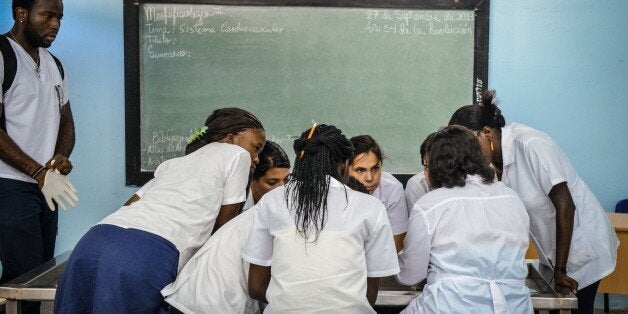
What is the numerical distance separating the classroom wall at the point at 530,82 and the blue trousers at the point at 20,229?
1416 millimetres

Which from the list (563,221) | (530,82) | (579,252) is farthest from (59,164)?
(530,82)

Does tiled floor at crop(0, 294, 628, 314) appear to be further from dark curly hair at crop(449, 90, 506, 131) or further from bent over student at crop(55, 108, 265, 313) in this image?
bent over student at crop(55, 108, 265, 313)

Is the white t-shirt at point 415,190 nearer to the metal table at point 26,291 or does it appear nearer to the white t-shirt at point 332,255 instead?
the white t-shirt at point 332,255

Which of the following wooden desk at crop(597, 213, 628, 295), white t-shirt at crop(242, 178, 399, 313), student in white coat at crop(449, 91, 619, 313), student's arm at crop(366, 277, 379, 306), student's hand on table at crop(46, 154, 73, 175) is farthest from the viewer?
wooden desk at crop(597, 213, 628, 295)

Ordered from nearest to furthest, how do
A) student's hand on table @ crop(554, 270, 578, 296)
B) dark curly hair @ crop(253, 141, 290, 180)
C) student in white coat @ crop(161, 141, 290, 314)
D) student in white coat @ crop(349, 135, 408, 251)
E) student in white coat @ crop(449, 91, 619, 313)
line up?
student in white coat @ crop(161, 141, 290, 314) → student's hand on table @ crop(554, 270, 578, 296) → student in white coat @ crop(449, 91, 619, 313) → dark curly hair @ crop(253, 141, 290, 180) → student in white coat @ crop(349, 135, 408, 251)

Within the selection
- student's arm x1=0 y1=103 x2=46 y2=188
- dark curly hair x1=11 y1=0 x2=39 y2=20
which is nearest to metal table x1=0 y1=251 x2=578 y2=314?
student's arm x1=0 y1=103 x2=46 y2=188

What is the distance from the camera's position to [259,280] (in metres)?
1.90

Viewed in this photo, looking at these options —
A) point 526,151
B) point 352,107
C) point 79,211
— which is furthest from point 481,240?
point 79,211

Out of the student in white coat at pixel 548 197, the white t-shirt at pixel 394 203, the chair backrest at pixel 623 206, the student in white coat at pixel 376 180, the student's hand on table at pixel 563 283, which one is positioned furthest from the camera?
the chair backrest at pixel 623 206

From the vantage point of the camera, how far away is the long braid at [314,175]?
177cm

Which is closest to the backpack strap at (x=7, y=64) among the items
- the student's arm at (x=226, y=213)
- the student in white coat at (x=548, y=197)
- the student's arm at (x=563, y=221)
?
the student's arm at (x=226, y=213)

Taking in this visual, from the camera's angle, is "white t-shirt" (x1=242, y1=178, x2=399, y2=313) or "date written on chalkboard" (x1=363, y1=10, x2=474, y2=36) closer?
"white t-shirt" (x1=242, y1=178, x2=399, y2=313)

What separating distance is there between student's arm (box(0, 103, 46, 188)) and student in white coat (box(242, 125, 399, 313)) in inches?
38.7

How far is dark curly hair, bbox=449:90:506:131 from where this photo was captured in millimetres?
2432
